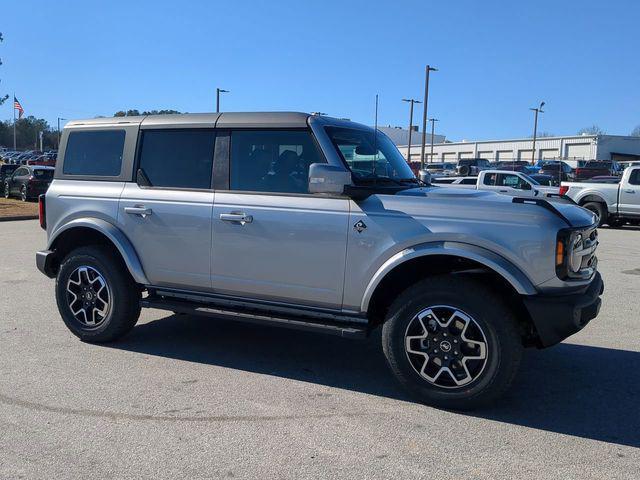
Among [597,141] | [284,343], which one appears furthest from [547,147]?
[284,343]

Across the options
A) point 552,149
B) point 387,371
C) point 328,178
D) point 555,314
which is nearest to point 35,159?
point 387,371

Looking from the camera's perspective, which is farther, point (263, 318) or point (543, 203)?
point (263, 318)

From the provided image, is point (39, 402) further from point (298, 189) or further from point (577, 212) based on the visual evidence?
point (577, 212)

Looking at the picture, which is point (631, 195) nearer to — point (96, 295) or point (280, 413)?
point (96, 295)

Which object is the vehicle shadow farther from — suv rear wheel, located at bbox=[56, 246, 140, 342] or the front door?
the front door

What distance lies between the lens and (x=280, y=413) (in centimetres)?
423

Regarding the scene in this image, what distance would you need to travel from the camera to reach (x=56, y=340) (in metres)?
5.92

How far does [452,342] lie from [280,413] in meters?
1.29

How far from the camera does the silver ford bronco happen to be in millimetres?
4176

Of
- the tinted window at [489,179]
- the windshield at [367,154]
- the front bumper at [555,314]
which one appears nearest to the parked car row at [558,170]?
the tinted window at [489,179]

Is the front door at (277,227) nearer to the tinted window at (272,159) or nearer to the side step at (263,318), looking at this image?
the tinted window at (272,159)

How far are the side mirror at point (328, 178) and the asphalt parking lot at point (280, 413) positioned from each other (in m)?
1.54

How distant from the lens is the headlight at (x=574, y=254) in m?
4.08

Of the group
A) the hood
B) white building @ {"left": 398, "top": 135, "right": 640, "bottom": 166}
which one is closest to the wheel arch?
the hood
